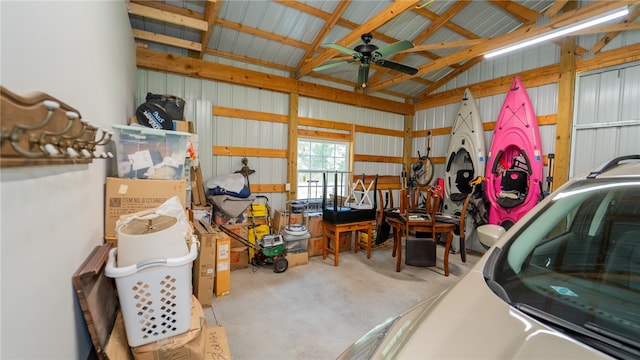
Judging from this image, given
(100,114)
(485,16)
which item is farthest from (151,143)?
(485,16)

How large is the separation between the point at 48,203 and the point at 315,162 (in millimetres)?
4330

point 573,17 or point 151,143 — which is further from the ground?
point 573,17

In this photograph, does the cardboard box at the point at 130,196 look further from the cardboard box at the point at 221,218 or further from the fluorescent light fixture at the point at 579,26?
the fluorescent light fixture at the point at 579,26

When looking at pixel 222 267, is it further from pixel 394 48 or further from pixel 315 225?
pixel 394 48

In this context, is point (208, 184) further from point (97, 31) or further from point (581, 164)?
point (581, 164)

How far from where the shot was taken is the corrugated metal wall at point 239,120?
389cm

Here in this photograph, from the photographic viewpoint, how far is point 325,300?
2.93 meters

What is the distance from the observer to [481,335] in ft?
2.60

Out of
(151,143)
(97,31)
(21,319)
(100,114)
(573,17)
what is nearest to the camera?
(21,319)

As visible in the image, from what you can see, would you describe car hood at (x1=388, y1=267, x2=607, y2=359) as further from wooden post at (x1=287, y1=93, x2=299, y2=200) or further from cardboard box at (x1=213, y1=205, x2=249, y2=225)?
wooden post at (x1=287, y1=93, x2=299, y2=200)

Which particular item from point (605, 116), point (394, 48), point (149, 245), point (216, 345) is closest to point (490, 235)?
point (149, 245)

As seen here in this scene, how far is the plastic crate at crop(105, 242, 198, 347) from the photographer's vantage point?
52.1 inches

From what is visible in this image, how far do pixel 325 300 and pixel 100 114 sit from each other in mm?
2611

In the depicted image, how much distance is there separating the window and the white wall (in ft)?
11.5
